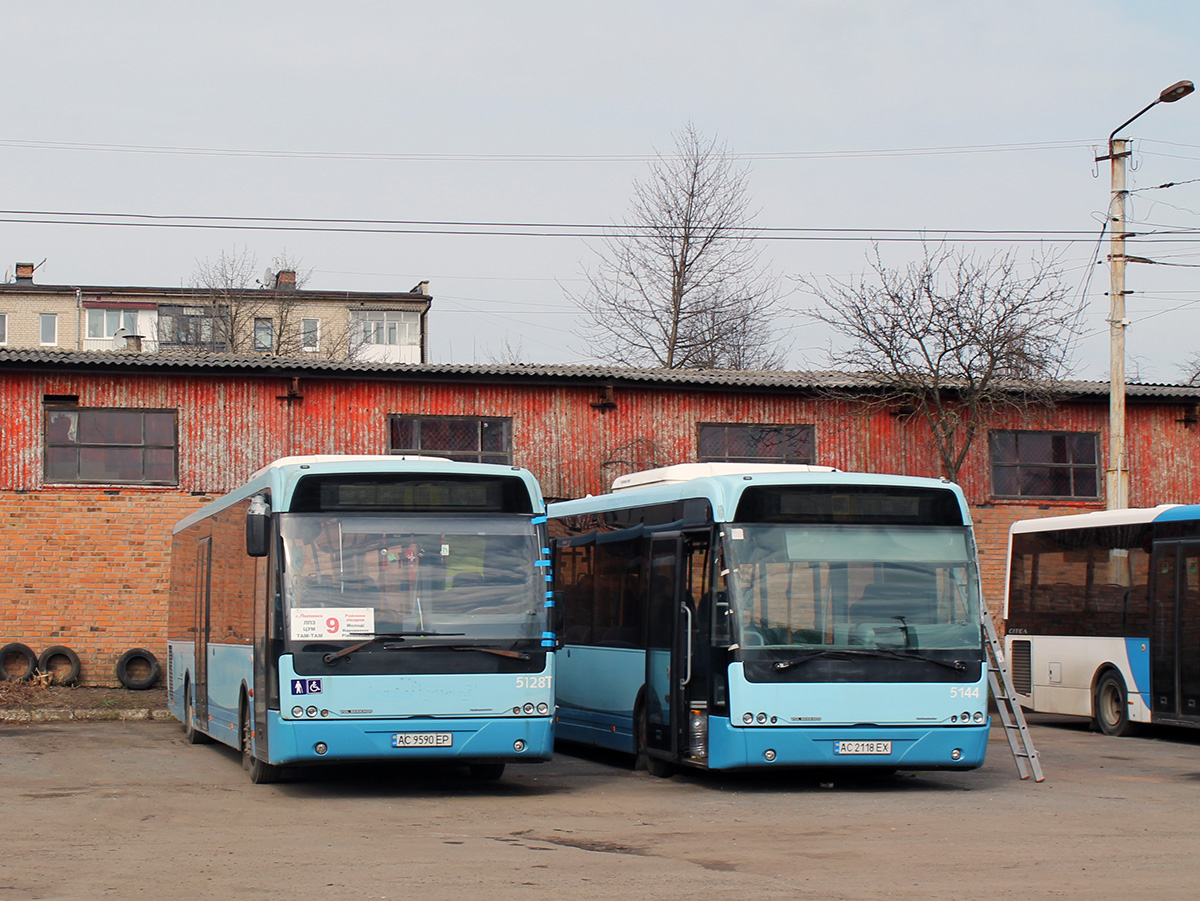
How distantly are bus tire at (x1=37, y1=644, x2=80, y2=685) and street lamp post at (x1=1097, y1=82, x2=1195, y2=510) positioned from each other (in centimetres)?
1615

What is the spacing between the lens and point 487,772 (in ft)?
46.3

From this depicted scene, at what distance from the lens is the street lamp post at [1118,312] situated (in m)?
23.7

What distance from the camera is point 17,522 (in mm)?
24047

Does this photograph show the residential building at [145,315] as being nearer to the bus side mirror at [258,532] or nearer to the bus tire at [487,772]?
the bus tire at [487,772]

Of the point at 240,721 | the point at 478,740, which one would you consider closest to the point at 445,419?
the point at 240,721

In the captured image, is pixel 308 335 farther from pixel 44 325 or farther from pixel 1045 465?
pixel 1045 465

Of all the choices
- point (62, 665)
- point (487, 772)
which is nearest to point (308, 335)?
point (62, 665)

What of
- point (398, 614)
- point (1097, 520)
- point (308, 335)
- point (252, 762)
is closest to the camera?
point (398, 614)

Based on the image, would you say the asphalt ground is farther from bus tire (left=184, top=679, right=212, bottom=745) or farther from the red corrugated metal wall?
the red corrugated metal wall

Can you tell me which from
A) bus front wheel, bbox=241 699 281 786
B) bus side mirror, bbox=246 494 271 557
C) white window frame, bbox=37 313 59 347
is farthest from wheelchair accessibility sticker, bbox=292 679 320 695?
white window frame, bbox=37 313 59 347

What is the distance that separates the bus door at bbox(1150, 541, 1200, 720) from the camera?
17.6 meters

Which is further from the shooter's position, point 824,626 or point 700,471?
point 700,471

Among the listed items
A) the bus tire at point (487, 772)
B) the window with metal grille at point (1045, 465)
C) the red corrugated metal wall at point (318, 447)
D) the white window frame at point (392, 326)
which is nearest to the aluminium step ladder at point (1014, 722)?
the bus tire at point (487, 772)

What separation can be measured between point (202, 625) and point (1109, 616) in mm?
11000
